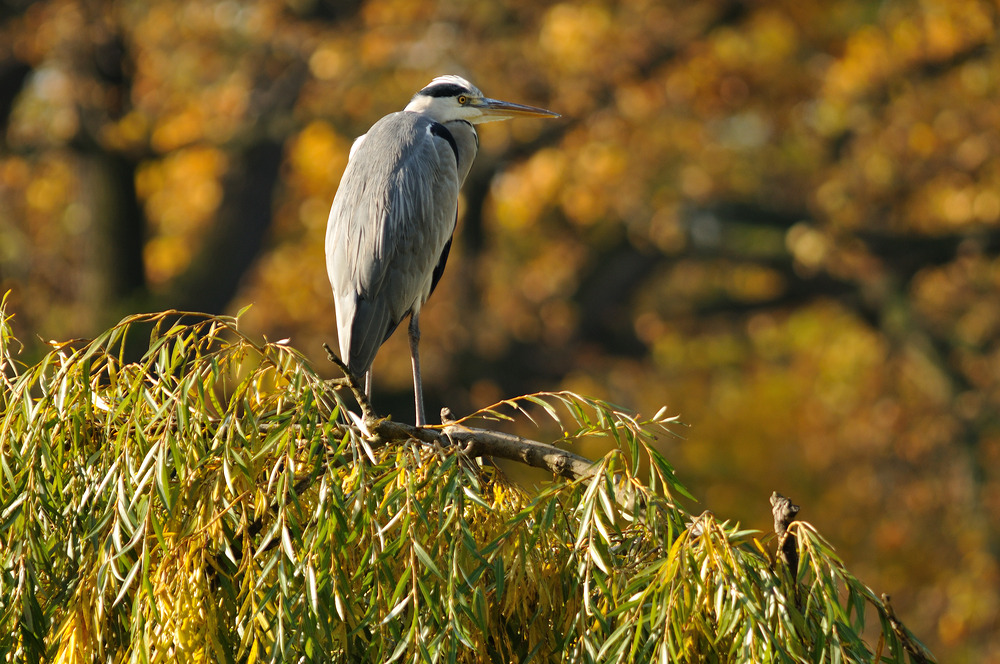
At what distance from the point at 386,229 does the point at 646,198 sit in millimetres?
7008

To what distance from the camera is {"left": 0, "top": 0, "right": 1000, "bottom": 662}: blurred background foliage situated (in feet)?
28.5

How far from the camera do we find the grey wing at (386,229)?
310 centimetres

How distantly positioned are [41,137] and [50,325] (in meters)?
1.63

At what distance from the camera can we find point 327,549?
1514mm

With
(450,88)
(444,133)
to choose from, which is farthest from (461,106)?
(444,133)

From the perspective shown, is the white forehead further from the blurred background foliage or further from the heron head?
the blurred background foliage

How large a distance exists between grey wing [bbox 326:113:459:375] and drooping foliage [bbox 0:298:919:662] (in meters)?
1.27

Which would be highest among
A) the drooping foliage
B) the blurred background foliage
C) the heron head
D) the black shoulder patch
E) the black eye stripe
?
the black eye stripe

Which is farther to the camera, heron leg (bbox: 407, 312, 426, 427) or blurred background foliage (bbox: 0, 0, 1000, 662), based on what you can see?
blurred background foliage (bbox: 0, 0, 1000, 662)

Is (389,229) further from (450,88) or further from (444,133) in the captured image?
(450,88)

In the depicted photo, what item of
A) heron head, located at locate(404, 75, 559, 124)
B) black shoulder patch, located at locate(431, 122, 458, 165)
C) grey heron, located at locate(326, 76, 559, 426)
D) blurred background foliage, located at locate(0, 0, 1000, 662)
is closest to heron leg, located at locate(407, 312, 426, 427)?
grey heron, located at locate(326, 76, 559, 426)

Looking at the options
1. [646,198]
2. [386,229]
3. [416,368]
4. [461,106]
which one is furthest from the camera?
[646,198]

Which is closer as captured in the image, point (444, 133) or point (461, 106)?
point (444, 133)

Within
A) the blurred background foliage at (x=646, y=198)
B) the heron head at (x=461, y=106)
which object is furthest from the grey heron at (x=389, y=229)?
the blurred background foliage at (x=646, y=198)
